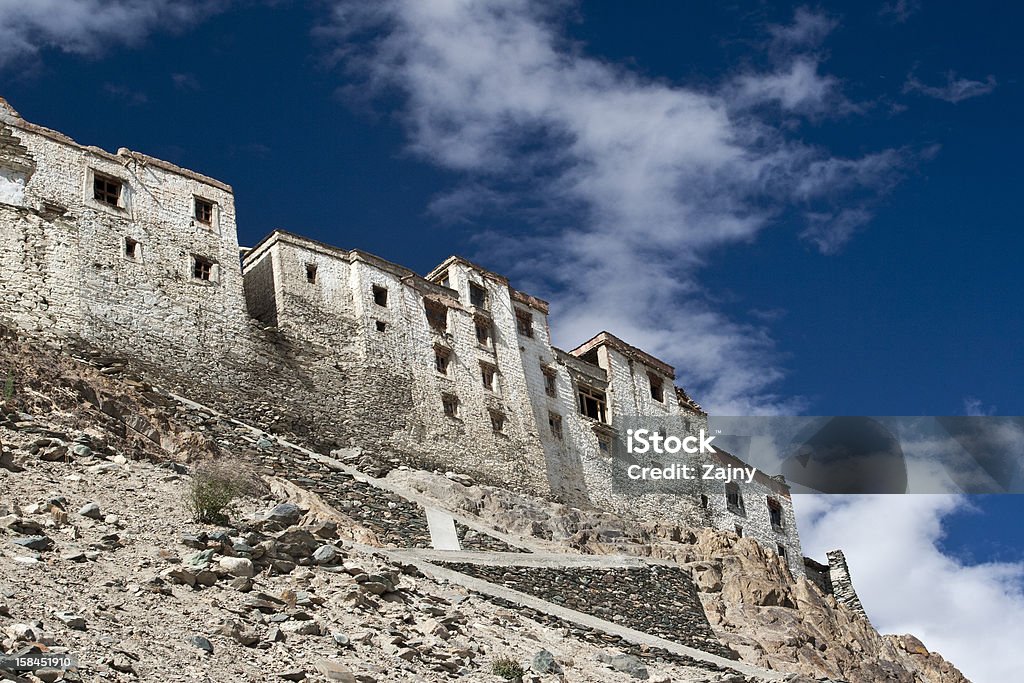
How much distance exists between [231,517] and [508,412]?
19.9m

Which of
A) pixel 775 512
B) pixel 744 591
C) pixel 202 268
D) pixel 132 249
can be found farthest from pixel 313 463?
pixel 775 512

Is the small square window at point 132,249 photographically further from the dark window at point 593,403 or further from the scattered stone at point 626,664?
the dark window at point 593,403

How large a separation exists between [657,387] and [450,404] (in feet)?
41.6

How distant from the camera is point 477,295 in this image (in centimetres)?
4456

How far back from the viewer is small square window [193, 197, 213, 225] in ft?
120

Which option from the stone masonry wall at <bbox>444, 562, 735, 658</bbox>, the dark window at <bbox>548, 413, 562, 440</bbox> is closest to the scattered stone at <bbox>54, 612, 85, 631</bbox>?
the stone masonry wall at <bbox>444, 562, 735, 658</bbox>

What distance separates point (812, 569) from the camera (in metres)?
51.4

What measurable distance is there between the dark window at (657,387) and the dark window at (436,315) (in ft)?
35.9

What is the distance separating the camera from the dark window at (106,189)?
34469mm

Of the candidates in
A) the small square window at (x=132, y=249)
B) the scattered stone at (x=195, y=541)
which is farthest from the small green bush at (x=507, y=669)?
the small square window at (x=132, y=249)

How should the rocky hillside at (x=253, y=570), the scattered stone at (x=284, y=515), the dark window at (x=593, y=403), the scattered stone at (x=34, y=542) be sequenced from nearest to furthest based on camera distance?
the rocky hillside at (x=253, y=570) < the scattered stone at (x=34, y=542) < the scattered stone at (x=284, y=515) < the dark window at (x=593, y=403)

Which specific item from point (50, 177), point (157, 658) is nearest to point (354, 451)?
point (50, 177)

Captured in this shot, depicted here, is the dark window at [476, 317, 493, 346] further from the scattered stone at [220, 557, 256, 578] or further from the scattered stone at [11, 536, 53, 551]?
the scattered stone at [11, 536, 53, 551]

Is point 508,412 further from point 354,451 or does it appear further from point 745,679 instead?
point 745,679
